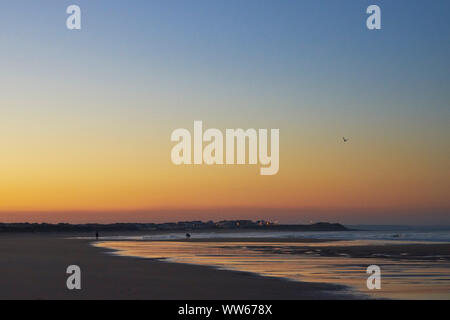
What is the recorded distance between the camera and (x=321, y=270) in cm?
3109

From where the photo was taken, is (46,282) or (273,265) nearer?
(46,282)

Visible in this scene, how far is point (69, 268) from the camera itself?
1246 inches

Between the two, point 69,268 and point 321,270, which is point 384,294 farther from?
point 69,268
